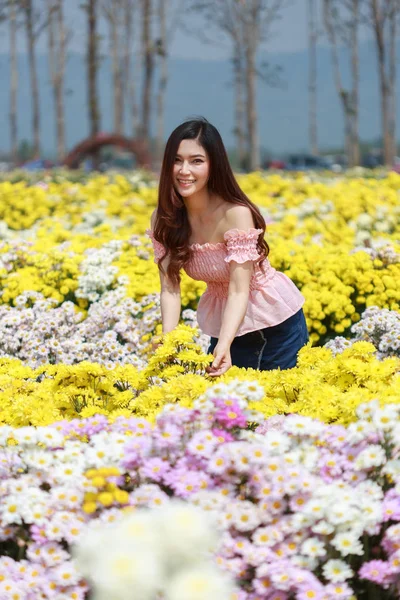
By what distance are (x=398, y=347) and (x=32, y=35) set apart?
25.2 meters

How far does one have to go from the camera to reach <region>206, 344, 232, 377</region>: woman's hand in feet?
11.7

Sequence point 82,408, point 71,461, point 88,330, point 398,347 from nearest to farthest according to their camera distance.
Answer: point 71,461
point 82,408
point 398,347
point 88,330

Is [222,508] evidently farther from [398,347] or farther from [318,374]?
[398,347]

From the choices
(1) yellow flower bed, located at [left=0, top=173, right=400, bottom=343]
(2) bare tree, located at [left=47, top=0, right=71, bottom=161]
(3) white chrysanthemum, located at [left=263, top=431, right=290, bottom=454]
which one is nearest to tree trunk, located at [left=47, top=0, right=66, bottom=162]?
(2) bare tree, located at [left=47, top=0, right=71, bottom=161]

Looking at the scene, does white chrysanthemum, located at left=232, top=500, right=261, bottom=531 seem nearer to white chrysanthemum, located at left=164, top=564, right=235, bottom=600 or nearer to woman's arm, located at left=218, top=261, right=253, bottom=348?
white chrysanthemum, located at left=164, top=564, right=235, bottom=600

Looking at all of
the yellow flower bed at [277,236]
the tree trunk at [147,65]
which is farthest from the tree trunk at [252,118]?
the yellow flower bed at [277,236]

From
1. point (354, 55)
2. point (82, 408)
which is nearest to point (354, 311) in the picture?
point (82, 408)

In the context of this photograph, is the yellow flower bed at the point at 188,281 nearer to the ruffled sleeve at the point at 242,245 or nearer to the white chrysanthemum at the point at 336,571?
the ruffled sleeve at the point at 242,245

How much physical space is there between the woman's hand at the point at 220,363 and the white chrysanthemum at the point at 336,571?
138 centimetres

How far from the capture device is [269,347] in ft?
14.2

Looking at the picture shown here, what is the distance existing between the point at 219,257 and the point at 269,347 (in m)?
0.61

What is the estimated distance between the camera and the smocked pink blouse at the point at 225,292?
397cm

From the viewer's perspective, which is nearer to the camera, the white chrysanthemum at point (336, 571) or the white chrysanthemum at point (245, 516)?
the white chrysanthemum at point (336, 571)

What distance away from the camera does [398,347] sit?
15.1 ft
